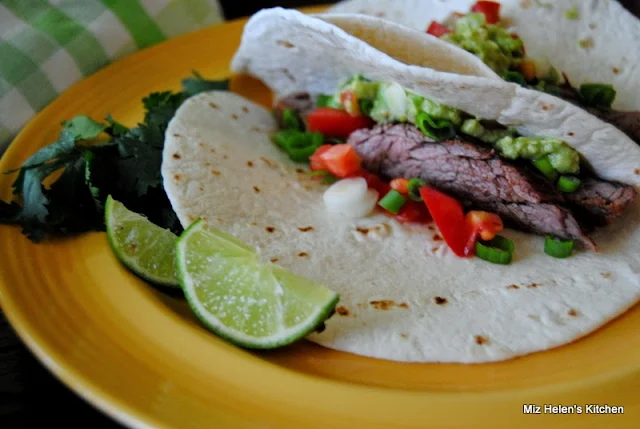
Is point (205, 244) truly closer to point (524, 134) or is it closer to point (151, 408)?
point (151, 408)

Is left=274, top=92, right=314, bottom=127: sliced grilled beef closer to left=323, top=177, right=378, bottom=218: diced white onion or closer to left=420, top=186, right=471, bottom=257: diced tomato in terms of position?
left=323, top=177, right=378, bottom=218: diced white onion

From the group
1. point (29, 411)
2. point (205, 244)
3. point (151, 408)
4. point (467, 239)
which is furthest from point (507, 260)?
point (29, 411)

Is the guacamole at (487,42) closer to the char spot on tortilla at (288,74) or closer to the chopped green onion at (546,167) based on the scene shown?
the chopped green onion at (546,167)

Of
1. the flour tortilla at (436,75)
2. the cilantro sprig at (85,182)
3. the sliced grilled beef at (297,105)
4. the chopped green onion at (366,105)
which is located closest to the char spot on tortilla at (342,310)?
the cilantro sprig at (85,182)

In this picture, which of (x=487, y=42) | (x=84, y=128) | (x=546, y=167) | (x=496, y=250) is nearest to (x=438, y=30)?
(x=487, y=42)

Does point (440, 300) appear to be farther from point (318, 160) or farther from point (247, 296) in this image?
point (318, 160)

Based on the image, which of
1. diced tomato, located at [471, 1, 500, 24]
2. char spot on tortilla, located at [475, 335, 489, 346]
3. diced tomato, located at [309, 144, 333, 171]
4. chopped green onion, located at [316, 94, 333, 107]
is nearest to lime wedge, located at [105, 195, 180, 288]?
diced tomato, located at [309, 144, 333, 171]
